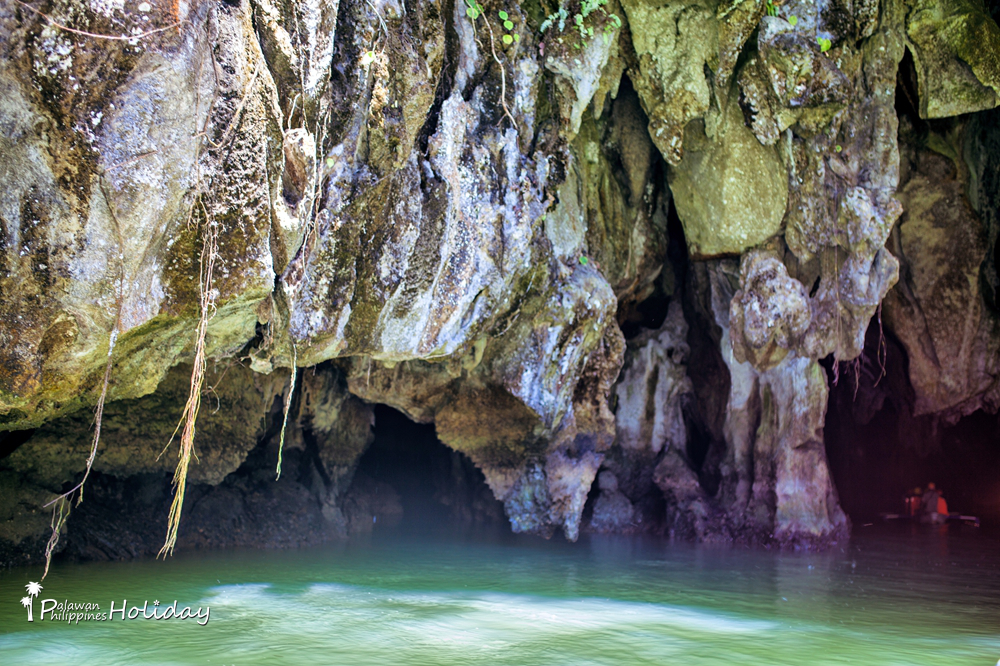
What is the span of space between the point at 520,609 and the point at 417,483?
8.71 m

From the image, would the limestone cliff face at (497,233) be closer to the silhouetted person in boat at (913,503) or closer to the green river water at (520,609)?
the green river water at (520,609)

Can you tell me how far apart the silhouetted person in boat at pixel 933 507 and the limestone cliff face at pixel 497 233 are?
4294 millimetres

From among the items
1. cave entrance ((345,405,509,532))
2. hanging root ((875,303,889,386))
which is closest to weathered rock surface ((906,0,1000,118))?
hanging root ((875,303,889,386))

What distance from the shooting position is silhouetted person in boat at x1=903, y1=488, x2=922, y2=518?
1529cm

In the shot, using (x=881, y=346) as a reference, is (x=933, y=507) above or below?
Answer: below

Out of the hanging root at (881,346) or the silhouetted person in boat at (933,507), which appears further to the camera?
the silhouetted person in boat at (933,507)

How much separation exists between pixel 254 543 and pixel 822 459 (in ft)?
24.8

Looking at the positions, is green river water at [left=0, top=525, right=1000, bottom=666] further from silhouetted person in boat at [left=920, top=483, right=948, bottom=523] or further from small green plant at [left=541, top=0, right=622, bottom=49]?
silhouetted person in boat at [left=920, top=483, right=948, bottom=523]

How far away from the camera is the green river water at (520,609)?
395 cm

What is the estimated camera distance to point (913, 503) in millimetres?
15422

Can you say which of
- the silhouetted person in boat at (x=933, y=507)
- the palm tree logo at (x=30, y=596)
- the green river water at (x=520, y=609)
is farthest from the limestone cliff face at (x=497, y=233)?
the silhouetted person in boat at (x=933, y=507)

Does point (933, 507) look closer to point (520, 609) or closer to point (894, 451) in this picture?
point (894, 451)

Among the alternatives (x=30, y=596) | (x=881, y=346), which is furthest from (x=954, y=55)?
(x=30, y=596)

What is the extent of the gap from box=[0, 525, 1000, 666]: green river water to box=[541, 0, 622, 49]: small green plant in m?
4.95
